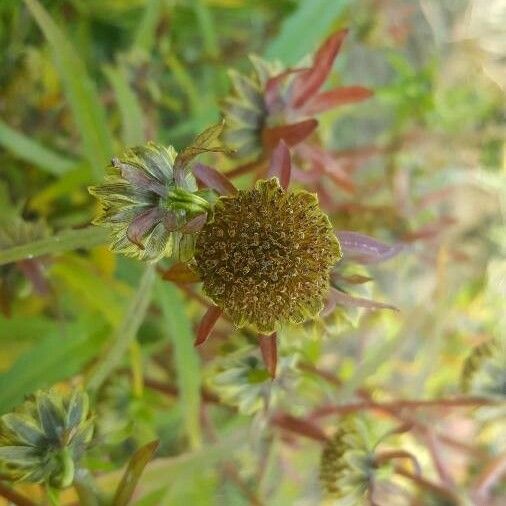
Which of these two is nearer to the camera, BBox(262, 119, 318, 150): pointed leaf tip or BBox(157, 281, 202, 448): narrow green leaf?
BBox(262, 119, 318, 150): pointed leaf tip

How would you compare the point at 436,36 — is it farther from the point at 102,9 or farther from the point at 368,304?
the point at 368,304

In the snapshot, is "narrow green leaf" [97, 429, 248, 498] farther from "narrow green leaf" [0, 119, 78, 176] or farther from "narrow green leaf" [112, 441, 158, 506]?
"narrow green leaf" [0, 119, 78, 176]

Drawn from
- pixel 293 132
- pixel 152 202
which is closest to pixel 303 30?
pixel 293 132

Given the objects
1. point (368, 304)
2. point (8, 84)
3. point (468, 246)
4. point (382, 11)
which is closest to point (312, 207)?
point (368, 304)

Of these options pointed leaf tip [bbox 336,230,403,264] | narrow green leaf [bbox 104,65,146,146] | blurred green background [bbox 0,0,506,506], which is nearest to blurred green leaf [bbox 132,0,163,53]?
blurred green background [bbox 0,0,506,506]

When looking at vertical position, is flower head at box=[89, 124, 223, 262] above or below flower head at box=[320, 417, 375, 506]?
above

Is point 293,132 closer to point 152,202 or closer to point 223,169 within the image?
point 152,202
